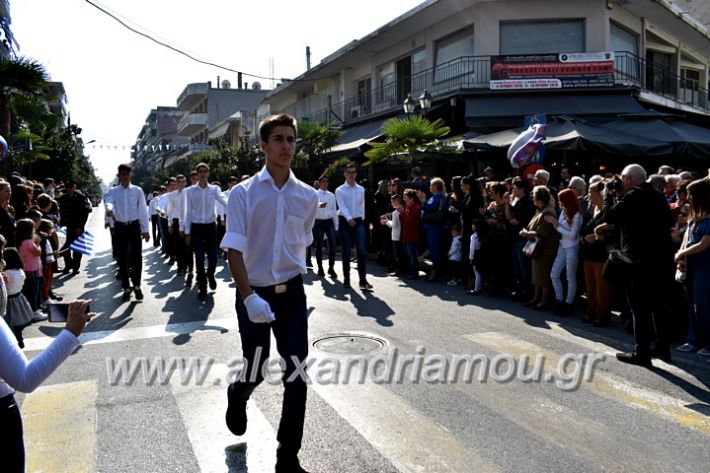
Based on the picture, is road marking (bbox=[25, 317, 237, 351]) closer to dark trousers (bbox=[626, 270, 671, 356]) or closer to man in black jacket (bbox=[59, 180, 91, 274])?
dark trousers (bbox=[626, 270, 671, 356])

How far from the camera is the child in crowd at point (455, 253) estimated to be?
1051 cm

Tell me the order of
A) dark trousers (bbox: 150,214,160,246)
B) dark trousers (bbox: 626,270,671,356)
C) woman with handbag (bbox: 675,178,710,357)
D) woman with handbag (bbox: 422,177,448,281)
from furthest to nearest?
dark trousers (bbox: 150,214,160,246) < woman with handbag (bbox: 422,177,448,281) < woman with handbag (bbox: 675,178,710,357) < dark trousers (bbox: 626,270,671,356)

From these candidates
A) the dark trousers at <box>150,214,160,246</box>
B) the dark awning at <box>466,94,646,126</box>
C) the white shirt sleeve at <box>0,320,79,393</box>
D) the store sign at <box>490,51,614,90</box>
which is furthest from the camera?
the store sign at <box>490,51,614,90</box>

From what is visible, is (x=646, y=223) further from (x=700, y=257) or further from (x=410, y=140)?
(x=410, y=140)

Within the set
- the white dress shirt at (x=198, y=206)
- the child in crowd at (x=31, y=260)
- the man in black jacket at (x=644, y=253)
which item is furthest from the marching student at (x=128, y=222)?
the man in black jacket at (x=644, y=253)

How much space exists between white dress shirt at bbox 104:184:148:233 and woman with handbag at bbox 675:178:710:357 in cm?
736

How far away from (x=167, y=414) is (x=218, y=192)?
5.97 meters

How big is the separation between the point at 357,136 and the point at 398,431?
2052 cm

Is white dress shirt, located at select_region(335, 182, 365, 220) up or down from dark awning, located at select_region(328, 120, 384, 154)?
down

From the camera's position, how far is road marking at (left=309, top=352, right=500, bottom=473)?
358 cm

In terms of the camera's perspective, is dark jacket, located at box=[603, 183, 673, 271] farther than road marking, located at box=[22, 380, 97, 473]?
Yes

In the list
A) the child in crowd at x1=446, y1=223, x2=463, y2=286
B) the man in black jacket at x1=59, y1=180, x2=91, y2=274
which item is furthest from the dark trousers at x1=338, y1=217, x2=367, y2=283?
the man in black jacket at x1=59, y1=180, x2=91, y2=274

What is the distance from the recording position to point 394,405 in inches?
178

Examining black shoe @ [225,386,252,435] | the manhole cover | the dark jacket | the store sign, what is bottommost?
the manhole cover
